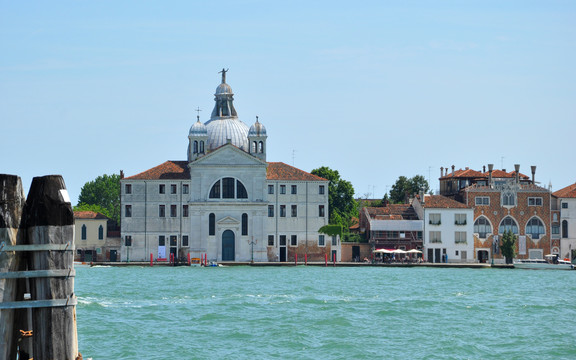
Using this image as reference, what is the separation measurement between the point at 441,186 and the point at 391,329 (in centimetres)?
5222

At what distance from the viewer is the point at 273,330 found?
24.6 m

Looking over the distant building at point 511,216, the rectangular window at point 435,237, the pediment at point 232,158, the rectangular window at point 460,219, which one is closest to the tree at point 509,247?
the distant building at point 511,216

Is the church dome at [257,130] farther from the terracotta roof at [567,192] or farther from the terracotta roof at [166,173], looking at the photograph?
the terracotta roof at [567,192]

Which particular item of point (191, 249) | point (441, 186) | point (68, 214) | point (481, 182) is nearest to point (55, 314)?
point (68, 214)

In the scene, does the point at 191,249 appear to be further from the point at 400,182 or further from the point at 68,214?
the point at 68,214

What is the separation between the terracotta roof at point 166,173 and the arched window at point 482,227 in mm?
20916

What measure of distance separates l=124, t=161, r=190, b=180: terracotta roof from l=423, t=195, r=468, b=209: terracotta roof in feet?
56.2


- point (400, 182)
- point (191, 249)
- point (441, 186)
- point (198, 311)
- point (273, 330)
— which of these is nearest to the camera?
point (273, 330)

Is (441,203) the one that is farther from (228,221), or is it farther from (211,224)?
(211,224)

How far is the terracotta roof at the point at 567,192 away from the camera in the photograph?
7075cm

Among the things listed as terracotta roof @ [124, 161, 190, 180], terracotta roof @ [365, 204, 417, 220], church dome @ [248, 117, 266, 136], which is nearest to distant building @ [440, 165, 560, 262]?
terracotta roof @ [365, 204, 417, 220]

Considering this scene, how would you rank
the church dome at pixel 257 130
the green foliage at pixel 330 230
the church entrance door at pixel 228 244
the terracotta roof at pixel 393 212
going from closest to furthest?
the church entrance door at pixel 228 244, the green foliage at pixel 330 230, the terracotta roof at pixel 393 212, the church dome at pixel 257 130

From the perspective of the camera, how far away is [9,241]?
8570 millimetres

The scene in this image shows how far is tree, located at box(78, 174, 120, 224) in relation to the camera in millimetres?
105500
